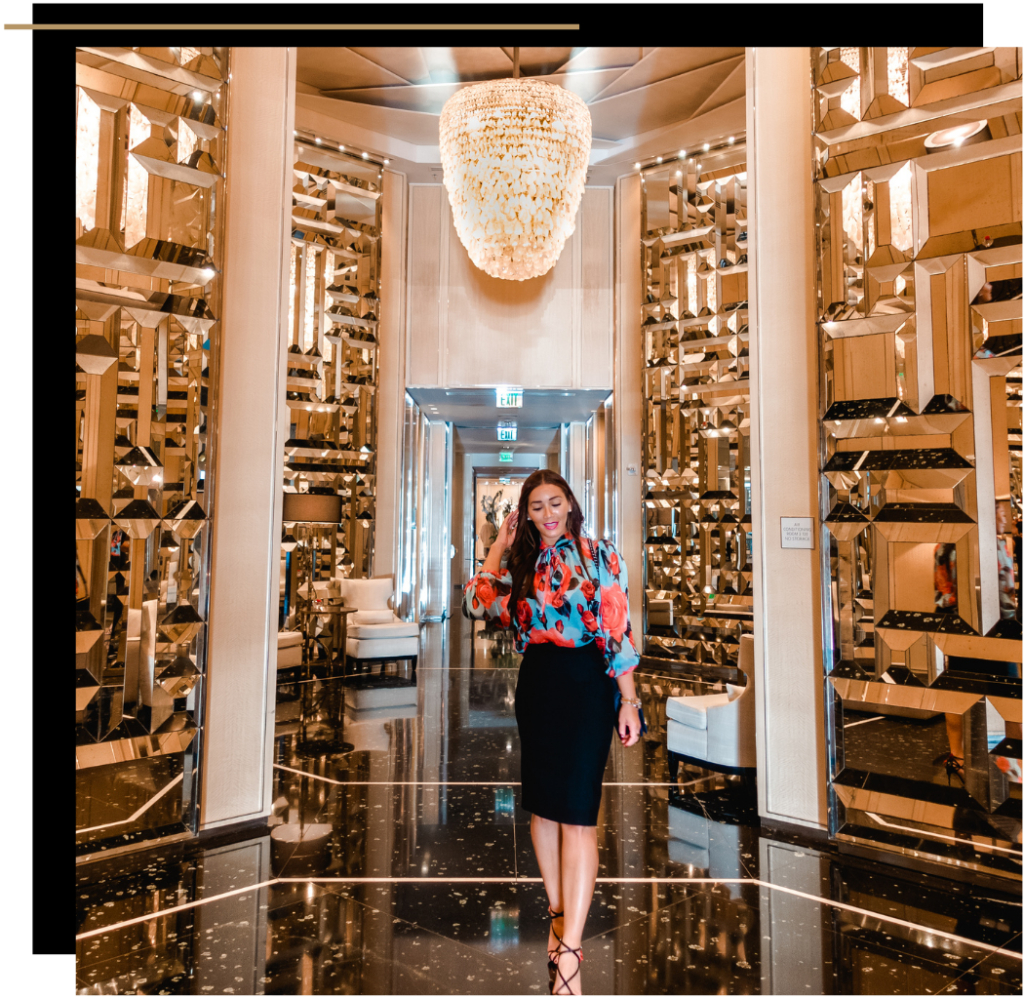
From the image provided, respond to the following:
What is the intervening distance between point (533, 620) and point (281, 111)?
2.96 meters

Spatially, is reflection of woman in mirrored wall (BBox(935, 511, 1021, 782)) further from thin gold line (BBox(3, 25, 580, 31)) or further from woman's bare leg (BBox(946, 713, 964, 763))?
thin gold line (BBox(3, 25, 580, 31))

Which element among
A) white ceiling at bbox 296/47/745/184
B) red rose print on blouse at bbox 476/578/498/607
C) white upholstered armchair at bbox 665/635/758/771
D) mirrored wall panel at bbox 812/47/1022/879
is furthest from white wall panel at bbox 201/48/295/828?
white ceiling at bbox 296/47/745/184

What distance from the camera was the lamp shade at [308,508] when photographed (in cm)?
602

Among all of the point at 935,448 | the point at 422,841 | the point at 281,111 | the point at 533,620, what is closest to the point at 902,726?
the point at 935,448

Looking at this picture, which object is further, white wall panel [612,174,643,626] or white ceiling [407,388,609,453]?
white ceiling [407,388,609,453]

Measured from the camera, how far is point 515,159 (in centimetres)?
479

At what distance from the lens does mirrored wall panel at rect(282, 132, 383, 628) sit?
6.73 m

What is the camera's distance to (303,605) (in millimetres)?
6750

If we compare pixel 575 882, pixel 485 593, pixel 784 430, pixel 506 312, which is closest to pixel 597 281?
pixel 506 312

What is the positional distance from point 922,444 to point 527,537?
1860 millimetres

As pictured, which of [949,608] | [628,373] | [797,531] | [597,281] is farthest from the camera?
[597,281]

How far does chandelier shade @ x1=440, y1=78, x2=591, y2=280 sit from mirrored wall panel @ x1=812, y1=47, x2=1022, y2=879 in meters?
2.15

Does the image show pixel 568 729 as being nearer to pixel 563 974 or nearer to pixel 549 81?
pixel 563 974

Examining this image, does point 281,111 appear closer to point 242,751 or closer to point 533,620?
point 533,620
